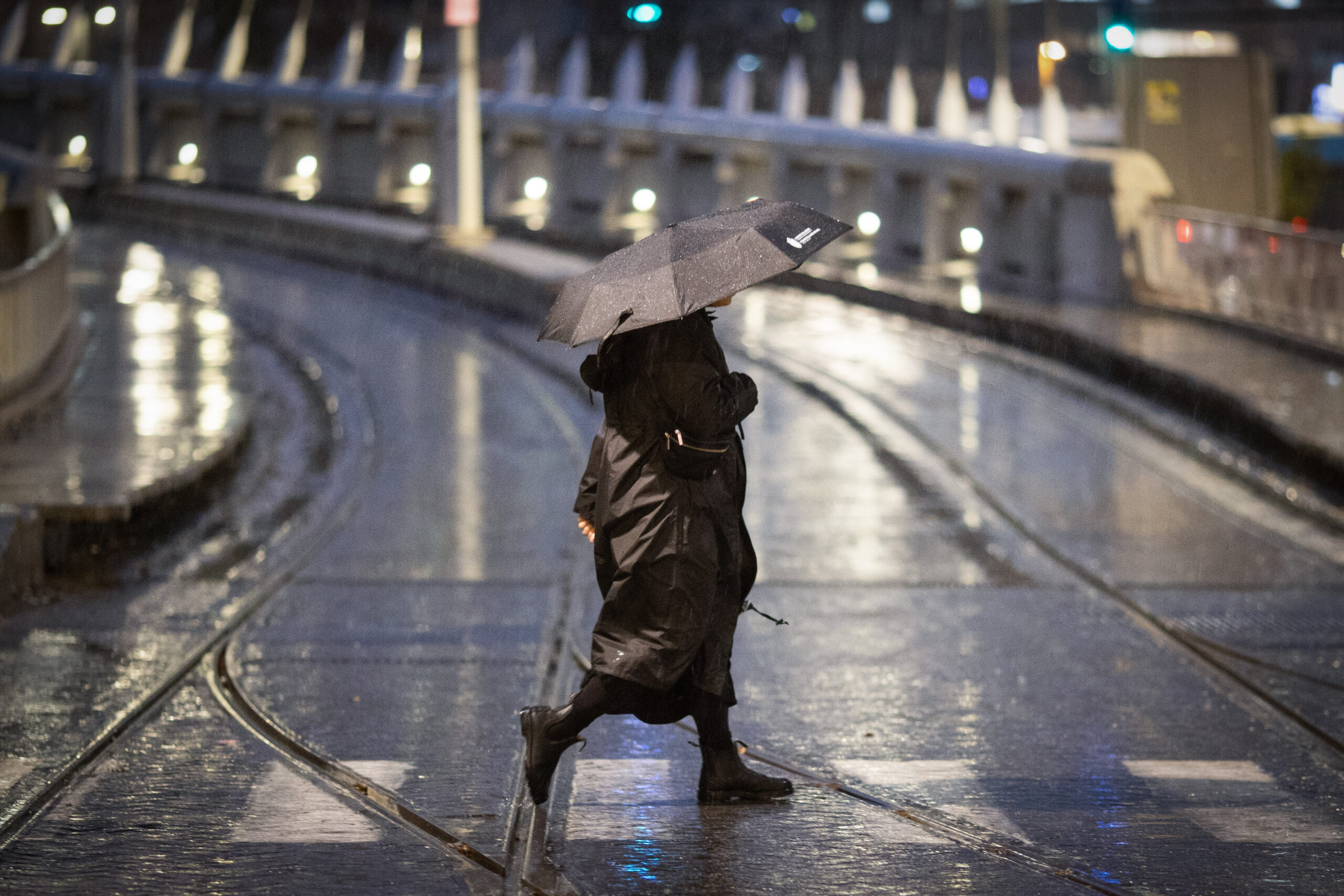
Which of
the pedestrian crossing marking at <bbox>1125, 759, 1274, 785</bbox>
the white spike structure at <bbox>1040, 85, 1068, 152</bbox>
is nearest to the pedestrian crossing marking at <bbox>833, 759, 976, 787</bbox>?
the pedestrian crossing marking at <bbox>1125, 759, 1274, 785</bbox>

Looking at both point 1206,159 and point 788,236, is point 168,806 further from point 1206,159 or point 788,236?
point 1206,159

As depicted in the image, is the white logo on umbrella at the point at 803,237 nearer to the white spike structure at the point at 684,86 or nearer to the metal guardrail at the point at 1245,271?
the metal guardrail at the point at 1245,271

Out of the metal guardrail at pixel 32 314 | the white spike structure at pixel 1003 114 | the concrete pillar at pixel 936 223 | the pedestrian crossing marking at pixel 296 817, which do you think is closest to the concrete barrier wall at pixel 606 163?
the concrete pillar at pixel 936 223

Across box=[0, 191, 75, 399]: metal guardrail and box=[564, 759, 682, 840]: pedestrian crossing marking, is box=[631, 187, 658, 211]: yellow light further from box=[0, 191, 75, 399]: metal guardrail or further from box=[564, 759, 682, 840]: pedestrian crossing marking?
box=[564, 759, 682, 840]: pedestrian crossing marking

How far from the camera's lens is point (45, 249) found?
1293 centimetres

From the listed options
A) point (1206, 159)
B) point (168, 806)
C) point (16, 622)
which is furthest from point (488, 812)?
point (1206, 159)

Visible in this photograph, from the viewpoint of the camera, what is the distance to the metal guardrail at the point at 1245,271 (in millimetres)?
13297

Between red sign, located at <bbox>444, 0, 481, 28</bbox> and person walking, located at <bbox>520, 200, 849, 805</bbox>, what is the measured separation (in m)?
16.2

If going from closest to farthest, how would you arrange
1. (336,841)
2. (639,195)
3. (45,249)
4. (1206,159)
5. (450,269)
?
1. (336,841)
2. (45,249)
3. (450,269)
4. (1206,159)
5. (639,195)

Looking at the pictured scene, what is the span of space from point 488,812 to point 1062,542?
4666mm

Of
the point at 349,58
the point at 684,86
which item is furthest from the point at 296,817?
the point at 349,58

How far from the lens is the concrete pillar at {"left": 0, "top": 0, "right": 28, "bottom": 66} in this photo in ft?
147

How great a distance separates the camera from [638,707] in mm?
4848

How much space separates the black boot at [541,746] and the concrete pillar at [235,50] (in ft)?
127
